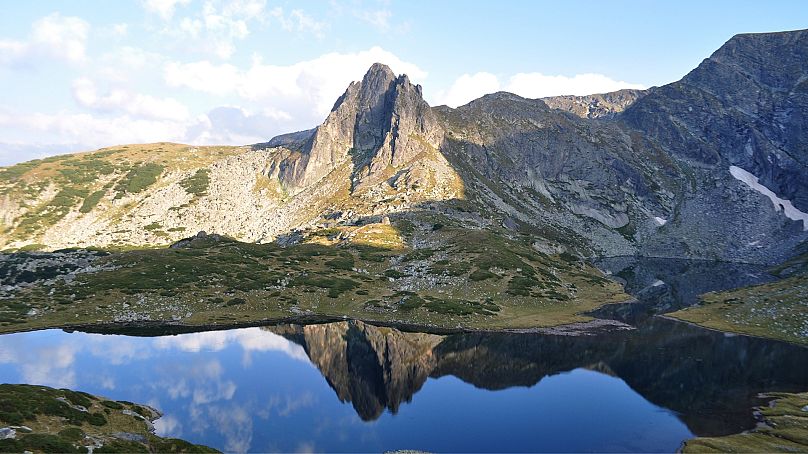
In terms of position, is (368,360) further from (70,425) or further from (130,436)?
(70,425)

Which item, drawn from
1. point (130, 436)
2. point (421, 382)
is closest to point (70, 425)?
point (130, 436)

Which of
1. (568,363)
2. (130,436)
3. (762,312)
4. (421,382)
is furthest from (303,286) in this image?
(762,312)

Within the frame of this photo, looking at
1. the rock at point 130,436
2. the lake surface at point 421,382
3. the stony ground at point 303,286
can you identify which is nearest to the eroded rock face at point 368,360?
the lake surface at point 421,382

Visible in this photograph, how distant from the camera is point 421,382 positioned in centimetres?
6494

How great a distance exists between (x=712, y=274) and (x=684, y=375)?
132861mm

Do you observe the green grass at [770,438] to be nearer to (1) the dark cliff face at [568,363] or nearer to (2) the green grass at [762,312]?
(1) the dark cliff face at [568,363]

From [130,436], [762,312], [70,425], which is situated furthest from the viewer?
[762,312]

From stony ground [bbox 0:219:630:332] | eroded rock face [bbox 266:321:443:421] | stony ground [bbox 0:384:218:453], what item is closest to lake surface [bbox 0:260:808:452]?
eroded rock face [bbox 266:321:443:421]

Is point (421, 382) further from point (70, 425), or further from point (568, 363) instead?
point (70, 425)

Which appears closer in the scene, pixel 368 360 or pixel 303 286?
pixel 368 360

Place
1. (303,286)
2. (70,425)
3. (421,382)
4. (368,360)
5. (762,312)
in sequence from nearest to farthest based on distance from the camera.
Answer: (70,425) < (421,382) < (368,360) < (762,312) < (303,286)

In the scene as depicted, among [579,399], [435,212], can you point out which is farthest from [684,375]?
[435,212]

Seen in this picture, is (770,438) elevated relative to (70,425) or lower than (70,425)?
lower

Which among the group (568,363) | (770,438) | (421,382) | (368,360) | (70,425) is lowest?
(568,363)
